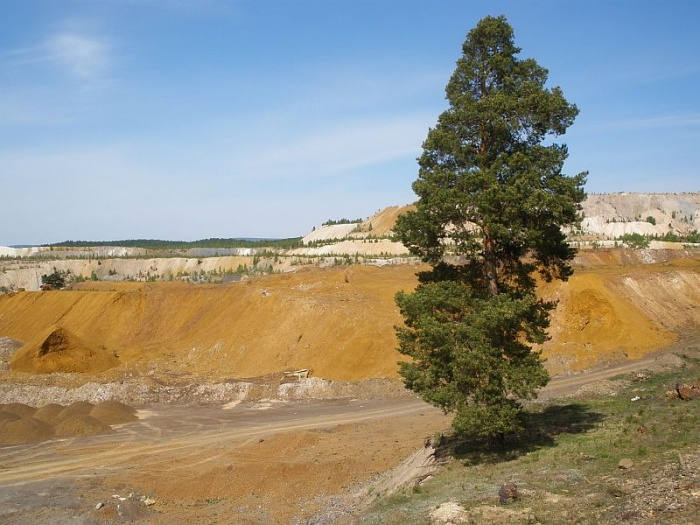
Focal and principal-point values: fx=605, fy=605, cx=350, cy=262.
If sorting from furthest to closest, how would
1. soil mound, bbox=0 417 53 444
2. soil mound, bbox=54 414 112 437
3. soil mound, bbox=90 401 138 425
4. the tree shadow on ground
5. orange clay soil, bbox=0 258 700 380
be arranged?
1. orange clay soil, bbox=0 258 700 380
2. soil mound, bbox=90 401 138 425
3. soil mound, bbox=54 414 112 437
4. soil mound, bbox=0 417 53 444
5. the tree shadow on ground

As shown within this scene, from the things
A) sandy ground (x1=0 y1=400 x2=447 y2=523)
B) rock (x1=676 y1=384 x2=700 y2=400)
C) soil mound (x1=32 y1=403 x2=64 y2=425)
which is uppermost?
rock (x1=676 y1=384 x2=700 y2=400)

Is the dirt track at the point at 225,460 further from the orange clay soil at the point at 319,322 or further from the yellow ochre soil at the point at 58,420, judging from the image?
the orange clay soil at the point at 319,322

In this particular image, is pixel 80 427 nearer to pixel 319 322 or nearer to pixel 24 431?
pixel 24 431

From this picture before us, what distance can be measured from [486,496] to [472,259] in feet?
19.7

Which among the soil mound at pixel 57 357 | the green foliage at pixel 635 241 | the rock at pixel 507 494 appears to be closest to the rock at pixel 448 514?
the rock at pixel 507 494

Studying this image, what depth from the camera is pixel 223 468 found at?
2120 centimetres

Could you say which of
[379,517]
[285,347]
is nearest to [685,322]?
[285,347]

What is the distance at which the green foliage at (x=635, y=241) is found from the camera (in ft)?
267

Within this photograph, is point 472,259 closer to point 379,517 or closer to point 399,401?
point 379,517

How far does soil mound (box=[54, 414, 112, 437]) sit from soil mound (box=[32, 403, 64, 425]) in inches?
29.0

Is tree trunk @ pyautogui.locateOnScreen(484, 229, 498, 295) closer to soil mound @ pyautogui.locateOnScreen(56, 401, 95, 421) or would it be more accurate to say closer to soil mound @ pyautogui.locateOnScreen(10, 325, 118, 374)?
soil mound @ pyautogui.locateOnScreen(56, 401, 95, 421)

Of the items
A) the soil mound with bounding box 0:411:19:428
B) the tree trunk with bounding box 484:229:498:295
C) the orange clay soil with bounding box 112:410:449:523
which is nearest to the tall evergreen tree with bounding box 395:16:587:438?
the tree trunk with bounding box 484:229:498:295

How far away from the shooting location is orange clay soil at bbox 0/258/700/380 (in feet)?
121

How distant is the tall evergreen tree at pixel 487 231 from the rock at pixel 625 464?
2392mm
